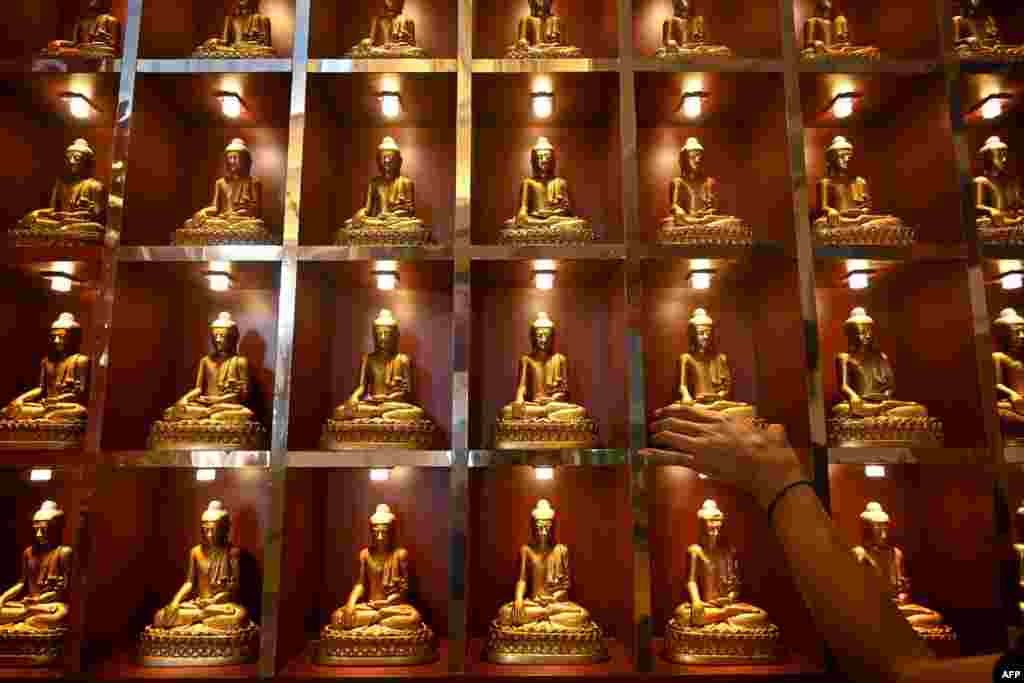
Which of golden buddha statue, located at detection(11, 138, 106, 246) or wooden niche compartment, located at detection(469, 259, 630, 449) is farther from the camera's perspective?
wooden niche compartment, located at detection(469, 259, 630, 449)

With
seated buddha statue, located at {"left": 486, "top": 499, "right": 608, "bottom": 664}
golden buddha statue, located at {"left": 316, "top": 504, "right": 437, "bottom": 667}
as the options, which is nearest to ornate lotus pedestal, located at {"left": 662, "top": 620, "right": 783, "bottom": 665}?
seated buddha statue, located at {"left": 486, "top": 499, "right": 608, "bottom": 664}

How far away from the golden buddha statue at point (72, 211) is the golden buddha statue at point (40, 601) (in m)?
1.19

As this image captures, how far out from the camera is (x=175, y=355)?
142 inches

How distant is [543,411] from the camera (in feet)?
10.3

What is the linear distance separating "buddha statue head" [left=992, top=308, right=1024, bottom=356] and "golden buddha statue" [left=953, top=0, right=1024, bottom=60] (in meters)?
1.24

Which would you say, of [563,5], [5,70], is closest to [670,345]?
[563,5]

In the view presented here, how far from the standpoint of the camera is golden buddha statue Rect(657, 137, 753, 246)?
3.30 metres

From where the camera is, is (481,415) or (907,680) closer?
(907,680)

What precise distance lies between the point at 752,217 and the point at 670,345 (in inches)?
30.8

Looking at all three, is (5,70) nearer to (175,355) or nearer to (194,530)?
(175,355)

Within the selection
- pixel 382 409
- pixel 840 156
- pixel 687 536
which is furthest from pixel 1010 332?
pixel 382 409

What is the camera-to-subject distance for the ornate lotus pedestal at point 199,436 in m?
3.03

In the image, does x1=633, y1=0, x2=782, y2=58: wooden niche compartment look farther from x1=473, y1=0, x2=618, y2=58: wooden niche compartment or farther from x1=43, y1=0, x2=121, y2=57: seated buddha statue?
x1=43, y1=0, x2=121, y2=57: seated buddha statue

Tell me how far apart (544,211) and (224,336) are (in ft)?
5.37
